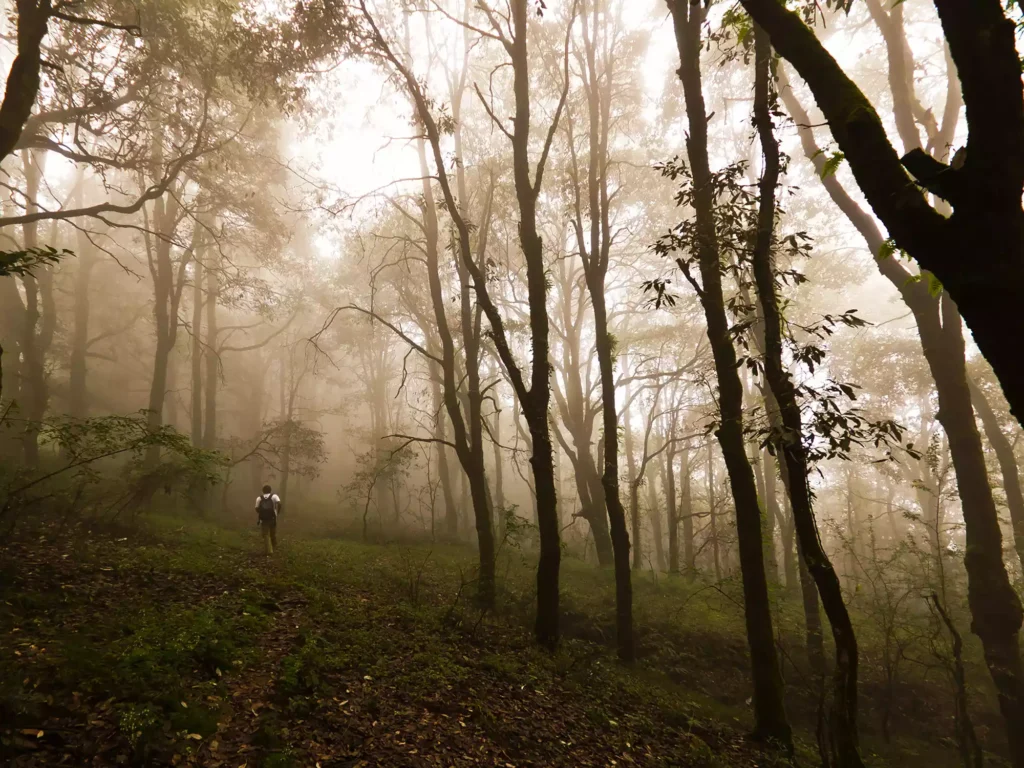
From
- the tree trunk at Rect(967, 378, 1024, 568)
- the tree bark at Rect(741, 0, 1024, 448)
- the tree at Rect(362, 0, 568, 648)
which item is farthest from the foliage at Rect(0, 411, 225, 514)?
the tree trunk at Rect(967, 378, 1024, 568)

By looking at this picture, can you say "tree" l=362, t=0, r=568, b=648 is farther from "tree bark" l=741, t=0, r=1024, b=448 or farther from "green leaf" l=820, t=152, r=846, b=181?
"tree bark" l=741, t=0, r=1024, b=448

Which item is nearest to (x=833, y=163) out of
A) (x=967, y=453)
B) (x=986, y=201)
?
(x=986, y=201)

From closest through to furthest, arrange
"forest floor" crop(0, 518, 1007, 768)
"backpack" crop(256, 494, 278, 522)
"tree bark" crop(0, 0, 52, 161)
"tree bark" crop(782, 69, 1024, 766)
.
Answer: "forest floor" crop(0, 518, 1007, 768) < "tree bark" crop(0, 0, 52, 161) < "tree bark" crop(782, 69, 1024, 766) < "backpack" crop(256, 494, 278, 522)

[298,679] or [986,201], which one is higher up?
[986,201]

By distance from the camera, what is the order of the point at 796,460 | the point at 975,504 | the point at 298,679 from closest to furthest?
the point at 796,460 < the point at 298,679 < the point at 975,504

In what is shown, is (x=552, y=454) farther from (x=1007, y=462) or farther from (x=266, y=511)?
(x=1007, y=462)

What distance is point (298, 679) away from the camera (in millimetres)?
5352

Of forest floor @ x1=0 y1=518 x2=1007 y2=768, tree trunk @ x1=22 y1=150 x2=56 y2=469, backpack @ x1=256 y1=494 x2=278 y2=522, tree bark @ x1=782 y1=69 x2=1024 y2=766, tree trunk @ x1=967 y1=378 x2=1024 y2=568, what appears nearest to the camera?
forest floor @ x1=0 y1=518 x2=1007 y2=768

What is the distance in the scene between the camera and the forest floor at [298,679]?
4113mm

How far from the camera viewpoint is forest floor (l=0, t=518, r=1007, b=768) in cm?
411

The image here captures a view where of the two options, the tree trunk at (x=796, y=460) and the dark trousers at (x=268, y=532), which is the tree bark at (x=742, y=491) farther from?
the dark trousers at (x=268, y=532)

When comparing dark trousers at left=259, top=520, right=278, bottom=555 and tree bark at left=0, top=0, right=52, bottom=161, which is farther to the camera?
dark trousers at left=259, top=520, right=278, bottom=555

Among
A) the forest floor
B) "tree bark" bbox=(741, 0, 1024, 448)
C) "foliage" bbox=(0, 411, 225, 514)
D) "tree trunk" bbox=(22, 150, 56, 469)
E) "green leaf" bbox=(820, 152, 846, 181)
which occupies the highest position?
"tree trunk" bbox=(22, 150, 56, 469)

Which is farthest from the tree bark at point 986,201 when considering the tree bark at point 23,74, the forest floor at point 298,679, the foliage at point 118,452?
the tree bark at point 23,74
